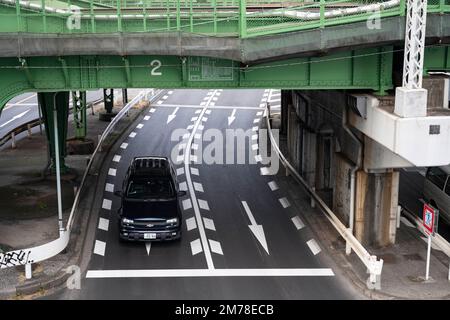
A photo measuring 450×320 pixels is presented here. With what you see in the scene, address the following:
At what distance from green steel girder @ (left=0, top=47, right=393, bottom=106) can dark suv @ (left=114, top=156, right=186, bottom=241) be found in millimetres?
3930

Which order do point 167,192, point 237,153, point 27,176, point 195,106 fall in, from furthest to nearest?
point 195,106 < point 237,153 < point 27,176 < point 167,192

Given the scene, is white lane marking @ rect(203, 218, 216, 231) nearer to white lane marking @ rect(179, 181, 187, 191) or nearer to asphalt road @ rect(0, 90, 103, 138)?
white lane marking @ rect(179, 181, 187, 191)

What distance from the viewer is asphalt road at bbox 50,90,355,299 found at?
1841 centimetres

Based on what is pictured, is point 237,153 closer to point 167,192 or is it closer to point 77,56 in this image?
point 167,192

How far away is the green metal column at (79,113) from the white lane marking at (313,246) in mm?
15312

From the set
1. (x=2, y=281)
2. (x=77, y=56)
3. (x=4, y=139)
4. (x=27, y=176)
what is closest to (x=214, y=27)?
(x=77, y=56)

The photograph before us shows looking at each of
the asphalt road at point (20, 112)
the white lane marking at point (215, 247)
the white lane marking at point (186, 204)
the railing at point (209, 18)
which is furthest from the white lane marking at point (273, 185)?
the asphalt road at point (20, 112)

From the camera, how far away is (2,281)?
60.1 feet

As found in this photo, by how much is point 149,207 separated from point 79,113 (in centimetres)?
1309

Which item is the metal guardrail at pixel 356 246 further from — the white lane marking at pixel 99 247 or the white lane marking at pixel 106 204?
the white lane marking at pixel 106 204

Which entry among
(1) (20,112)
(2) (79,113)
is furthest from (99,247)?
(1) (20,112)

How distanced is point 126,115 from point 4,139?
332 inches

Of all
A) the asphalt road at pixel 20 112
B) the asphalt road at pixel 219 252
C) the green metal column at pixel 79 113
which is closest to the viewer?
the asphalt road at pixel 219 252

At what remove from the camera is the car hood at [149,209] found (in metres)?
21.4
